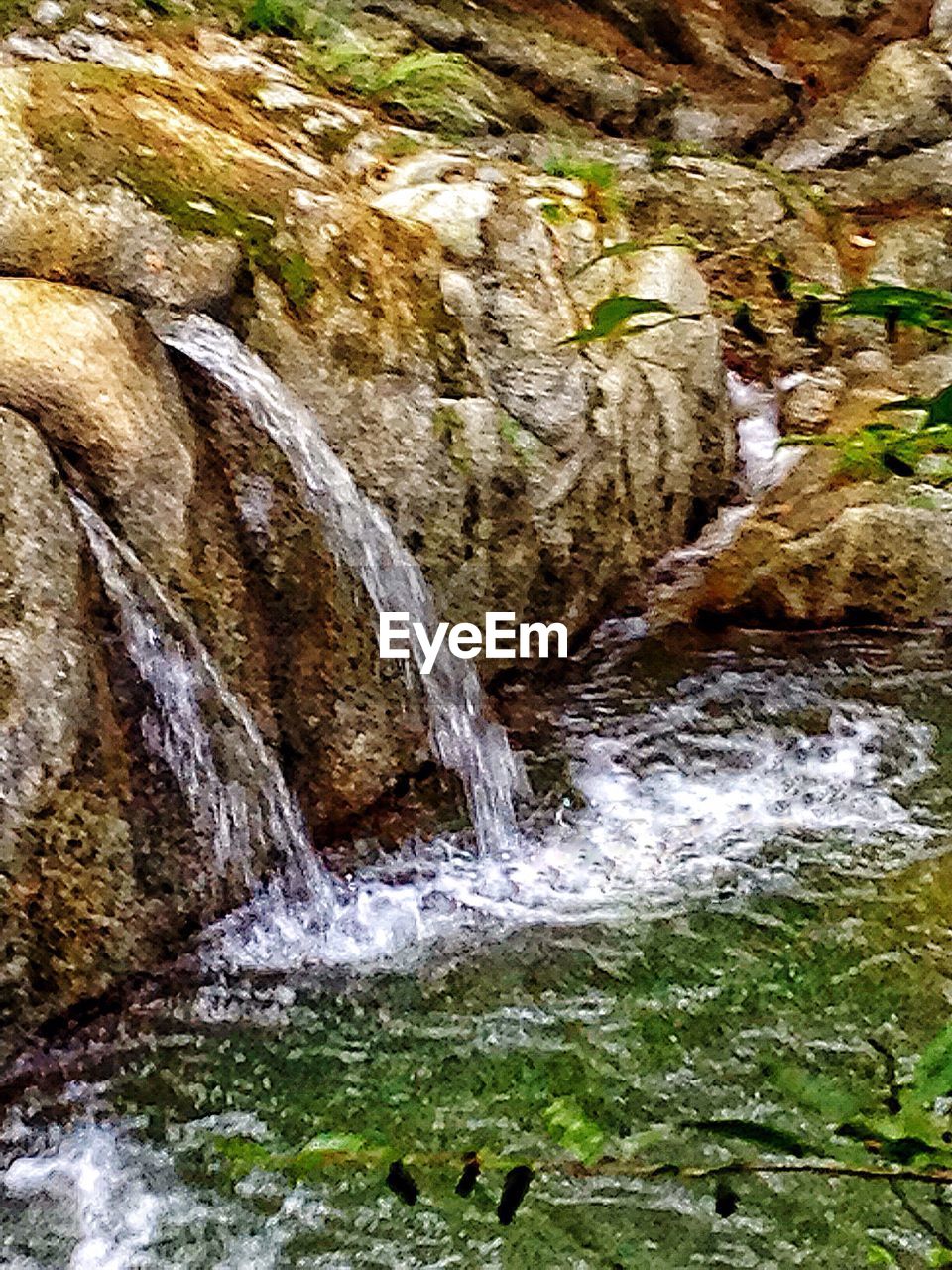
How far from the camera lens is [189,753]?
3.61 meters

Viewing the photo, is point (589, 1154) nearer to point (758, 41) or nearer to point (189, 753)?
point (189, 753)

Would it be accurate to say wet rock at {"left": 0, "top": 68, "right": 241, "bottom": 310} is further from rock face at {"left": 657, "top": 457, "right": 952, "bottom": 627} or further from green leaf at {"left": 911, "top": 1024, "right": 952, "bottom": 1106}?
green leaf at {"left": 911, "top": 1024, "right": 952, "bottom": 1106}

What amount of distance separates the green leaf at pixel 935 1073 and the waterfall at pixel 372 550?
335cm

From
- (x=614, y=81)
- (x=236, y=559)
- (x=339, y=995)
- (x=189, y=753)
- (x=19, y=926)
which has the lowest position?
(x=339, y=995)

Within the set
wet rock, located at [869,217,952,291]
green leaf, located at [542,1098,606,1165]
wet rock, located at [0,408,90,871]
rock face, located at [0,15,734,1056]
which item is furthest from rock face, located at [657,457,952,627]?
green leaf, located at [542,1098,606,1165]

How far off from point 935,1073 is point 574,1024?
8.36 feet

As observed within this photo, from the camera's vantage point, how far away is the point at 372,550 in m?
4.32

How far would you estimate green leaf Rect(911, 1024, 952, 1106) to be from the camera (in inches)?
30.6

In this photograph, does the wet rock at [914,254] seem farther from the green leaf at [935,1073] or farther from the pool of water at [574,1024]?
the green leaf at [935,1073]

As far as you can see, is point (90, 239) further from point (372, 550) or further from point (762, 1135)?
point (762, 1135)

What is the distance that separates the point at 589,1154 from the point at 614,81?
8066 millimetres

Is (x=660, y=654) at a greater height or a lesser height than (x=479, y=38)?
lesser

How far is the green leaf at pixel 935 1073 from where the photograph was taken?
2.55ft

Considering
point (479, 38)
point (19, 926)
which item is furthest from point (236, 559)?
point (479, 38)
